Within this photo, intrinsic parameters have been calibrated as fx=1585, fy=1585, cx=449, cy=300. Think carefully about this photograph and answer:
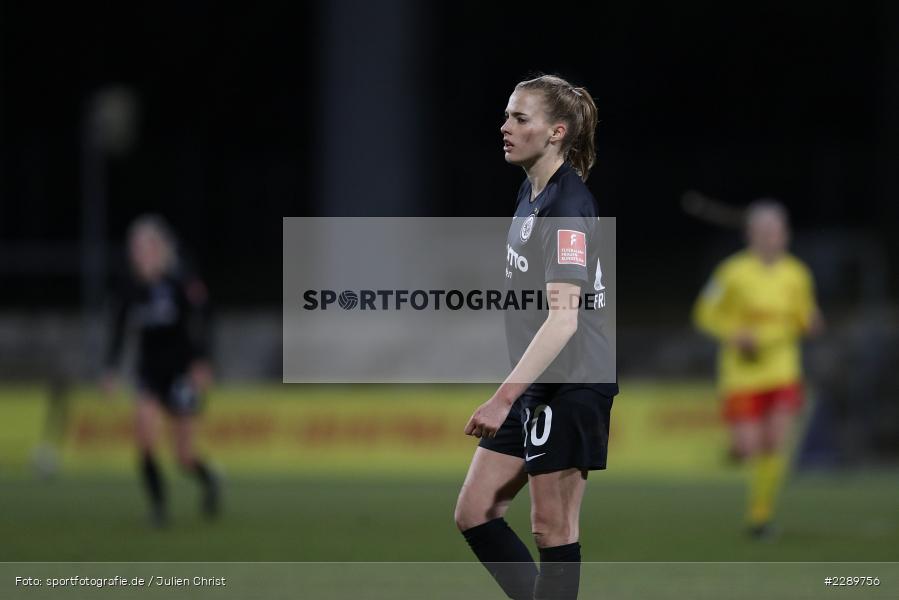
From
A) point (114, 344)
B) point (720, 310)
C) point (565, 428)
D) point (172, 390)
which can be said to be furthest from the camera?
point (114, 344)

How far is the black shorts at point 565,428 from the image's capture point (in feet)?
19.8

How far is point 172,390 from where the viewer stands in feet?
40.9

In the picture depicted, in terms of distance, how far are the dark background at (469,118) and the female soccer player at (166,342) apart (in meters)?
11.2

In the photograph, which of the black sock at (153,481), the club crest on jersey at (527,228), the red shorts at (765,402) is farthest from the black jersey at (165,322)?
the club crest on jersey at (527,228)

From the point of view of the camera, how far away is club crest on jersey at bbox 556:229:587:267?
585 centimetres

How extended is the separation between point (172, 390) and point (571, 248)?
7.16m

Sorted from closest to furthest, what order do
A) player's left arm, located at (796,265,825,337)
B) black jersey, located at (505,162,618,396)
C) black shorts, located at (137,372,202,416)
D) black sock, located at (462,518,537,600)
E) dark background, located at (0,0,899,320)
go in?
1. black jersey, located at (505,162,618,396)
2. black sock, located at (462,518,537,600)
3. player's left arm, located at (796,265,825,337)
4. black shorts, located at (137,372,202,416)
5. dark background, located at (0,0,899,320)

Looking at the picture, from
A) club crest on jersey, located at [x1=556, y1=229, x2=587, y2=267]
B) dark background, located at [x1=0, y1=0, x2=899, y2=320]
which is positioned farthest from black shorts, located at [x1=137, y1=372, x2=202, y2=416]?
dark background, located at [x1=0, y1=0, x2=899, y2=320]

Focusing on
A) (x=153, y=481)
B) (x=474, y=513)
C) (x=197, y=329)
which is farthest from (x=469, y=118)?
(x=474, y=513)

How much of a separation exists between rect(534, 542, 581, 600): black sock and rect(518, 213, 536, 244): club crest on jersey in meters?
1.20

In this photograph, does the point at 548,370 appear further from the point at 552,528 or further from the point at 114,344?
the point at 114,344

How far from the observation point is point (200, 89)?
34.2 meters

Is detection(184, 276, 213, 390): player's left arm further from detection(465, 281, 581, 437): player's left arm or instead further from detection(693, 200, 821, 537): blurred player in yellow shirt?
detection(465, 281, 581, 437): player's left arm

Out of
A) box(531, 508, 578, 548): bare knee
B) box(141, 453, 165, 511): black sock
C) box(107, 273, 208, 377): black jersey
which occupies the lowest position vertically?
box(141, 453, 165, 511): black sock
